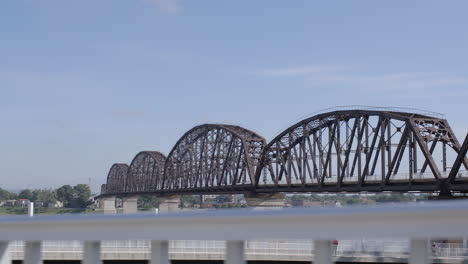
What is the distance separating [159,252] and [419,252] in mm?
3747

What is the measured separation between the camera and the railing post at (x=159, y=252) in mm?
8773

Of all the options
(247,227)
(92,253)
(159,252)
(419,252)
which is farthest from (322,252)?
(92,253)

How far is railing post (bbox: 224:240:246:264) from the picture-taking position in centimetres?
827

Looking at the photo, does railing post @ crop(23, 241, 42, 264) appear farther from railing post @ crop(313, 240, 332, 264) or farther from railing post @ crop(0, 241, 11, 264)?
railing post @ crop(313, 240, 332, 264)

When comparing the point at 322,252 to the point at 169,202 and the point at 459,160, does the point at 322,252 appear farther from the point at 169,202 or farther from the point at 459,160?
the point at 169,202

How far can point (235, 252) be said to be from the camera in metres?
8.30

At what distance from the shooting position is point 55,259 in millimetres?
21672

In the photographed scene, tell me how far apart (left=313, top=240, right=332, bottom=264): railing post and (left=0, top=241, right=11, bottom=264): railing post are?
536cm

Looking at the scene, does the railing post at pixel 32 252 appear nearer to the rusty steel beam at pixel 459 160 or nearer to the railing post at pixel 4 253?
the railing post at pixel 4 253

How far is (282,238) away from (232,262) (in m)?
0.81

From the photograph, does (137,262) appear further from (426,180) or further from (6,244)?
(426,180)

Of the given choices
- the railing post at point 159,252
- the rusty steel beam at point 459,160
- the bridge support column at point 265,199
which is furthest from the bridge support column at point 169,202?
the railing post at point 159,252

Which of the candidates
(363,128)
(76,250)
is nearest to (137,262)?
(76,250)

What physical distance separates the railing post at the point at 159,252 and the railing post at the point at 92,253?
0.99m
